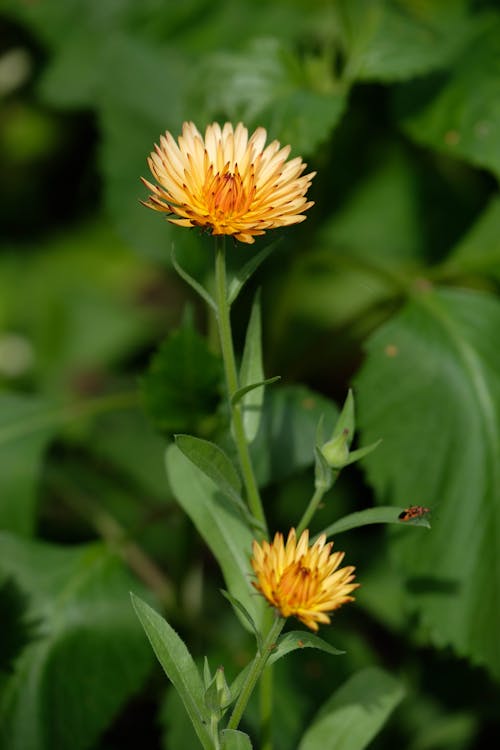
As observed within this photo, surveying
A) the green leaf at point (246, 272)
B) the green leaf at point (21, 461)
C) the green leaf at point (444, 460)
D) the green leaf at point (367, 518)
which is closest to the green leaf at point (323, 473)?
the green leaf at point (367, 518)

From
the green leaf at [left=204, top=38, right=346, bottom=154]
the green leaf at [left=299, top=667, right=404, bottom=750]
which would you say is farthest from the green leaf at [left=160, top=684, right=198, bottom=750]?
the green leaf at [left=204, top=38, right=346, bottom=154]

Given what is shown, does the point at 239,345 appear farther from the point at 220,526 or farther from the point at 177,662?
the point at 177,662

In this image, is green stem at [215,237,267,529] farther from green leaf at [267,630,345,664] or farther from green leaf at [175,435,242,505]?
green leaf at [267,630,345,664]

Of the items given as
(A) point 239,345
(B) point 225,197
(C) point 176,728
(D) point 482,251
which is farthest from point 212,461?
(A) point 239,345

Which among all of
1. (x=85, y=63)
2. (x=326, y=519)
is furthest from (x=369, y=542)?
(x=85, y=63)

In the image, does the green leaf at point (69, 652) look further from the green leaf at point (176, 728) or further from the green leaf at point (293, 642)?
the green leaf at point (293, 642)

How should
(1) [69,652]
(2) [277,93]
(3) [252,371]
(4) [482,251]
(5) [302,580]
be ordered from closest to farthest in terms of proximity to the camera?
(5) [302,580]
(3) [252,371]
(1) [69,652]
(2) [277,93]
(4) [482,251]
